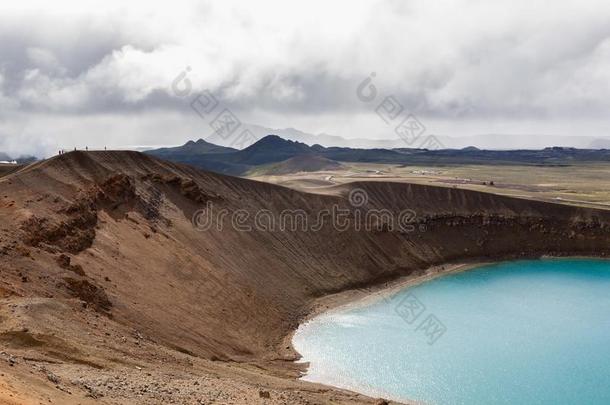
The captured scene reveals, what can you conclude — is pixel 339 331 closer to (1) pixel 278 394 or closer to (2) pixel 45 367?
(1) pixel 278 394

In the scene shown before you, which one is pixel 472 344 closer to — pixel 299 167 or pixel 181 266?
pixel 181 266

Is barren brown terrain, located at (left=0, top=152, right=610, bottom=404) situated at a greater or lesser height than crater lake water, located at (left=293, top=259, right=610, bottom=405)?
greater

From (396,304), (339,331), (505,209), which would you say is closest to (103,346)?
(339,331)

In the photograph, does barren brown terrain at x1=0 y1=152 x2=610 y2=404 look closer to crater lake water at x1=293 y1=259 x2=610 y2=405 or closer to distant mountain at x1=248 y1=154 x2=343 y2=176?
crater lake water at x1=293 y1=259 x2=610 y2=405

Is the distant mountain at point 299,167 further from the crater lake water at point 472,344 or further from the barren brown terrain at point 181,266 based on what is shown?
the crater lake water at point 472,344

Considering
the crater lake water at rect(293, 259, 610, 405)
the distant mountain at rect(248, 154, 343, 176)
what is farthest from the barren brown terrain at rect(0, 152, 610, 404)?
the distant mountain at rect(248, 154, 343, 176)

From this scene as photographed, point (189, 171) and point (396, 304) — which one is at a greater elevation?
point (189, 171)
